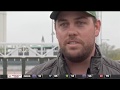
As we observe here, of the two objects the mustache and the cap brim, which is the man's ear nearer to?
the mustache

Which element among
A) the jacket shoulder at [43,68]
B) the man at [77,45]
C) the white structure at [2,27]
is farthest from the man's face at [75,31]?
the white structure at [2,27]

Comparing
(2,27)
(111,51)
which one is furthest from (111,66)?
(2,27)

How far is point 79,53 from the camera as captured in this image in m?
1.75

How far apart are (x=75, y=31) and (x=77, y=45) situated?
0.11 m

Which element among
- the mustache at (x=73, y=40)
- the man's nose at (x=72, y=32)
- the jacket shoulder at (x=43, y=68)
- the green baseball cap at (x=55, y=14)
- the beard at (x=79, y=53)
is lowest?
the jacket shoulder at (x=43, y=68)

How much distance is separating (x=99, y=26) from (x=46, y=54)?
18.5 inches

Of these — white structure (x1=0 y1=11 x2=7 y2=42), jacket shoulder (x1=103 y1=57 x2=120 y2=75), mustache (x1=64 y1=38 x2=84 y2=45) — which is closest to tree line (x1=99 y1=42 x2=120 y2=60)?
jacket shoulder (x1=103 y1=57 x2=120 y2=75)

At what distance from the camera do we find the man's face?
1713 millimetres

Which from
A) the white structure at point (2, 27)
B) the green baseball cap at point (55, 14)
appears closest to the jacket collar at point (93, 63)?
the green baseball cap at point (55, 14)

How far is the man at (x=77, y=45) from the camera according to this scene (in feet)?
5.57

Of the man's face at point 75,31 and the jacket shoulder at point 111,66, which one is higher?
the man's face at point 75,31

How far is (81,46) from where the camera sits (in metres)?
1.74

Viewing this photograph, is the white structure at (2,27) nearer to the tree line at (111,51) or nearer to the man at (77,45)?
the man at (77,45)
